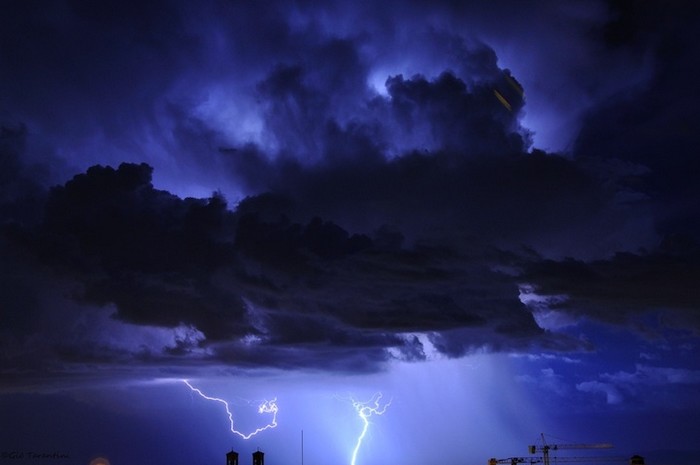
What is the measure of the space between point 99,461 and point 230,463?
38.1m

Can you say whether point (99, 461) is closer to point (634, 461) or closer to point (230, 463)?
point (230, 463)

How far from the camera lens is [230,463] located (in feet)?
410

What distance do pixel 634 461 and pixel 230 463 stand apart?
74781 mm

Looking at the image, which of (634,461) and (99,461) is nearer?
(99,461)

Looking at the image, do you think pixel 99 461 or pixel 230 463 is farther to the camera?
pixel 230 463

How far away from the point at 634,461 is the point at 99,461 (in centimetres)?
9863

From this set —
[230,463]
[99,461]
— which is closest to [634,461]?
[230,463]

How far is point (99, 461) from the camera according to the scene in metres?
90.0

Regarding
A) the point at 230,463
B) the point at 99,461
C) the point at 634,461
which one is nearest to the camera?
the point at 99,461

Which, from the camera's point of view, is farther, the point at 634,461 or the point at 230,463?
the point at 634,461

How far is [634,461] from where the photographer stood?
141m

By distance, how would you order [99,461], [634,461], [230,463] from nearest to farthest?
[99,461] < [230,463] < [634,461]
